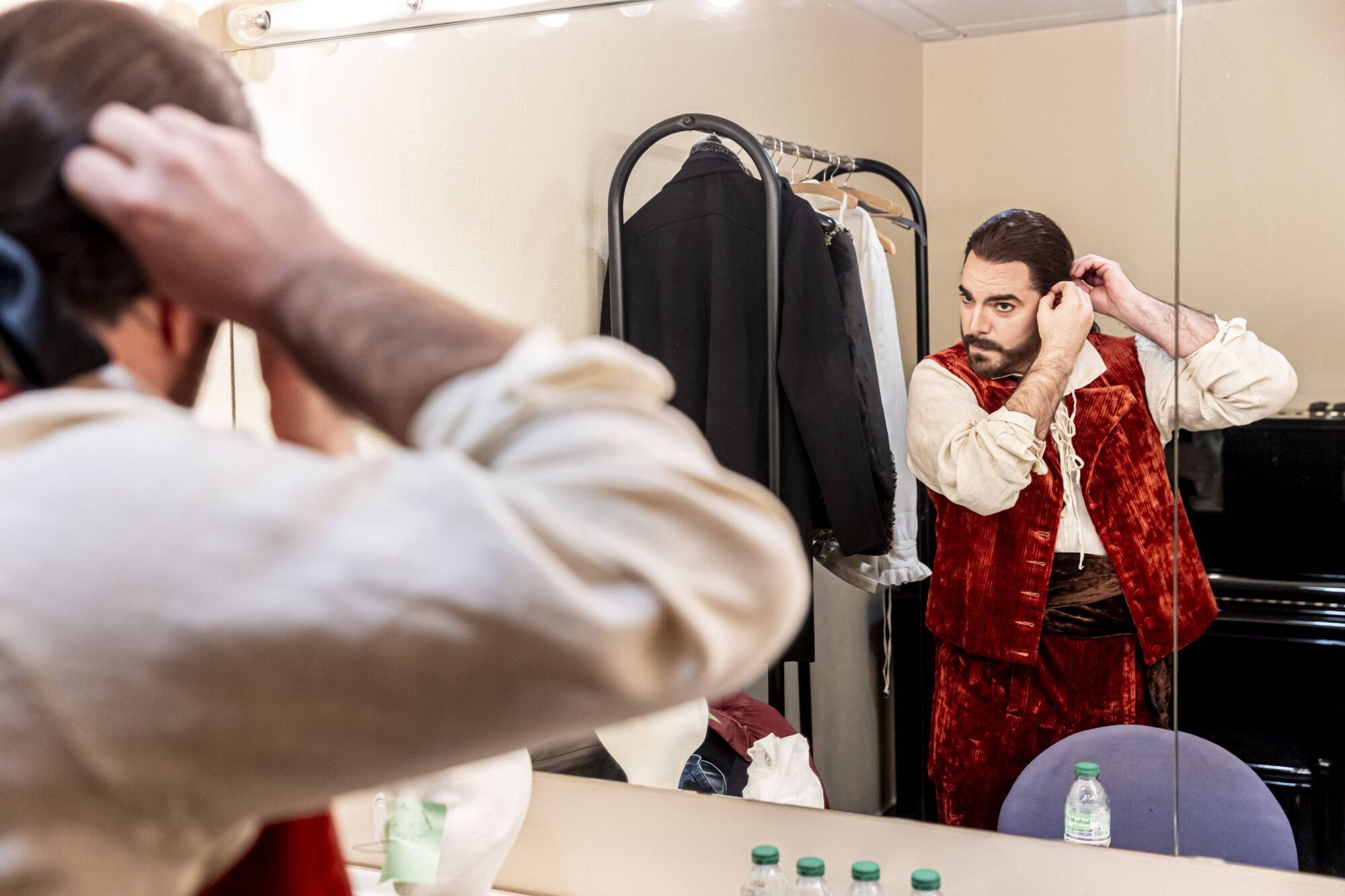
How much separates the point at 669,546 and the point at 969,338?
96cm

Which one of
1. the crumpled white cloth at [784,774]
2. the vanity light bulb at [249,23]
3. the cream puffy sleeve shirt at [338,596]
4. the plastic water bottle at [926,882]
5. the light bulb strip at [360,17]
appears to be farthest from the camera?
the vanity light bulb at [249,23]

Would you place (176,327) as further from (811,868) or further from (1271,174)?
(1271,174)

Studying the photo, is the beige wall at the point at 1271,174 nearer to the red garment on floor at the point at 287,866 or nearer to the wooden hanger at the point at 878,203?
the wooden hanger at the point at 878,203

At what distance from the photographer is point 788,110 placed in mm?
1301

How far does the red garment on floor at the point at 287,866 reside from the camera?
0.50m

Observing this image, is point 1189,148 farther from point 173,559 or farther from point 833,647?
point 173,559

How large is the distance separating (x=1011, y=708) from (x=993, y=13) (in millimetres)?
746

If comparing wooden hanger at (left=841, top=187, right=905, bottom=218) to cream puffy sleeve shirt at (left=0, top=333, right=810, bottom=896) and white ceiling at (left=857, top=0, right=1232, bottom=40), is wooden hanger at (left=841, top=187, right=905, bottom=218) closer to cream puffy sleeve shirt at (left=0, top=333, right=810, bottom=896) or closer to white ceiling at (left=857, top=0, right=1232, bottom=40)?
white ceiling at (left=857, top=0, right=1232, bottom=40)

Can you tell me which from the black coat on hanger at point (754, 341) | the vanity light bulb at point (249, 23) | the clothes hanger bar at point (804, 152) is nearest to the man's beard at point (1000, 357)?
the black coat on hanger at point (754, 341)

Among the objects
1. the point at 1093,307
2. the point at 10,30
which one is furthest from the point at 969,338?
the point at 10,30

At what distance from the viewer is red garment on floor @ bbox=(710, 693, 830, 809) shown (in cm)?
→ 131

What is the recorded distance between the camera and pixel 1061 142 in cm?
118

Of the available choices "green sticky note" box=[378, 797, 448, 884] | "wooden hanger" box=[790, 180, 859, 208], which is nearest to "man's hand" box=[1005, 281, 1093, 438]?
"wooden hanger" box=[790, 180, 859, 208]

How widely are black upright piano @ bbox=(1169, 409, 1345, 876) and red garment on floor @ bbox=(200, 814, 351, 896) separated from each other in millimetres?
920
